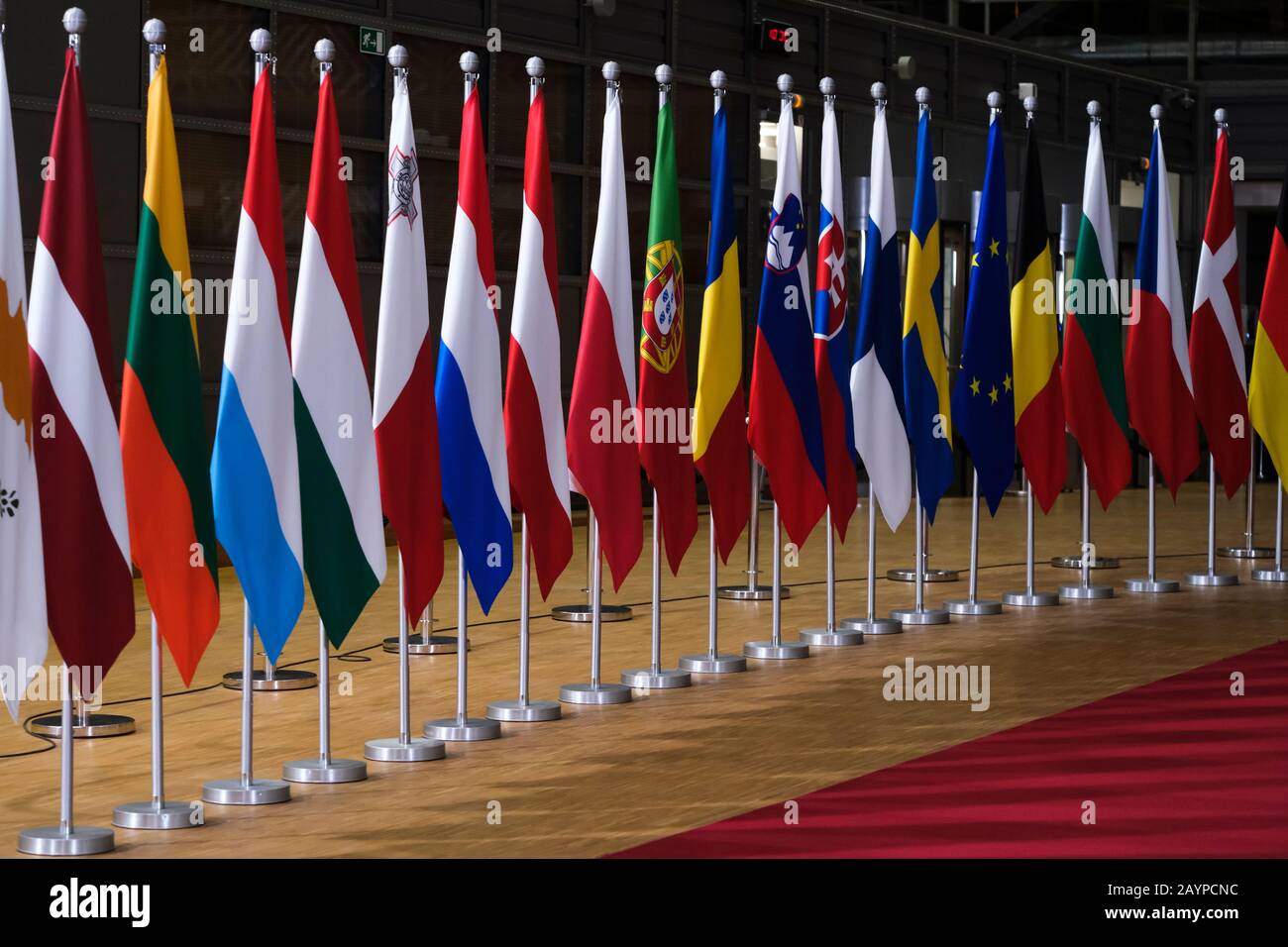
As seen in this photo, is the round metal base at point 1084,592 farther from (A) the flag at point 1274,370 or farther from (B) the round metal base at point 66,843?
(B) the round metal base at point 66,843

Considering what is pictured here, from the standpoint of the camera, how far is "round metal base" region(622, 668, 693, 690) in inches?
332

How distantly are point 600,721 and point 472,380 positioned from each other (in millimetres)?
1605

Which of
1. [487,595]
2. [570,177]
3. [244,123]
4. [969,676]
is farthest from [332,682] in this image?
[570,177]

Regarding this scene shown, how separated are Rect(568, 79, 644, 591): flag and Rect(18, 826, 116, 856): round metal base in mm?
2988

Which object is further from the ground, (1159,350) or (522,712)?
(1159,350)

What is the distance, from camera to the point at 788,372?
9.01 metres

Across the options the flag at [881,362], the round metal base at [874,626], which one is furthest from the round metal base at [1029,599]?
the flag at [881,362]

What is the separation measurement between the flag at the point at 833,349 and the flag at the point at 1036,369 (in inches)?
65.8

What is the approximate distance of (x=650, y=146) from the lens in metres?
16.9

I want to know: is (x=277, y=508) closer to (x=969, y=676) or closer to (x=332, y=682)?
(x=332, y=682)

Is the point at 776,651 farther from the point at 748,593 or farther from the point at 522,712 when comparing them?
the point at 748,593

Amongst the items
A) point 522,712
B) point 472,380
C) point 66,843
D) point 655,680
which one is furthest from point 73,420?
point 655,680

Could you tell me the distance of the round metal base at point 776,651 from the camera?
9312 millimetres

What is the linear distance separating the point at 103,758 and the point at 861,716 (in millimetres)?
3135
